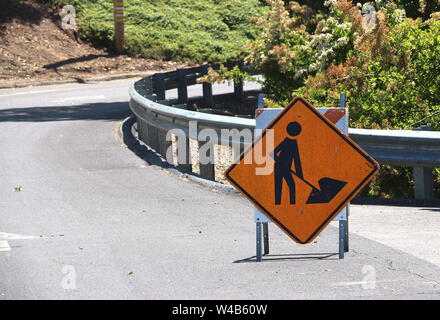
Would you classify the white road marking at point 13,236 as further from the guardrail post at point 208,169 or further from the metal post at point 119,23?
the metal post at point 119,23

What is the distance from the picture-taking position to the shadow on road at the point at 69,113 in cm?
2173

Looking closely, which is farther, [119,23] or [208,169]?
[119,23]

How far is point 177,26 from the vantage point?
40125mm

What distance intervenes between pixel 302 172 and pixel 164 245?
5.60 feet

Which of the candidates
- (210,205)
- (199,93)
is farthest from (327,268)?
(199,93)

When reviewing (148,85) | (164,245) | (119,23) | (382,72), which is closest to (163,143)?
(382,72)

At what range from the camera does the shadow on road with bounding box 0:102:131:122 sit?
21734 millimetres

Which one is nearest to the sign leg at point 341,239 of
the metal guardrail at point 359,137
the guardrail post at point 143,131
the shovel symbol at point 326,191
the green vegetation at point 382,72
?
the shovel symbol at point 326,191

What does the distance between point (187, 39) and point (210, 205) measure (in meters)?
28.2

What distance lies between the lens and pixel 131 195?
12047 millimetres

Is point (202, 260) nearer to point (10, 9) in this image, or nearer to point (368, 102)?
point (368, 102)

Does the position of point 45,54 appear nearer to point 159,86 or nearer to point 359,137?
point 159,86

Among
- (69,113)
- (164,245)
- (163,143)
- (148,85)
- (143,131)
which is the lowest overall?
(69,113)

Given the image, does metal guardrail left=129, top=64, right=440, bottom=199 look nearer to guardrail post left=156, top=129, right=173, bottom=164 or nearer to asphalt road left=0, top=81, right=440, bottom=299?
guardrail post left=156, top=129, right=173, bottom=164
